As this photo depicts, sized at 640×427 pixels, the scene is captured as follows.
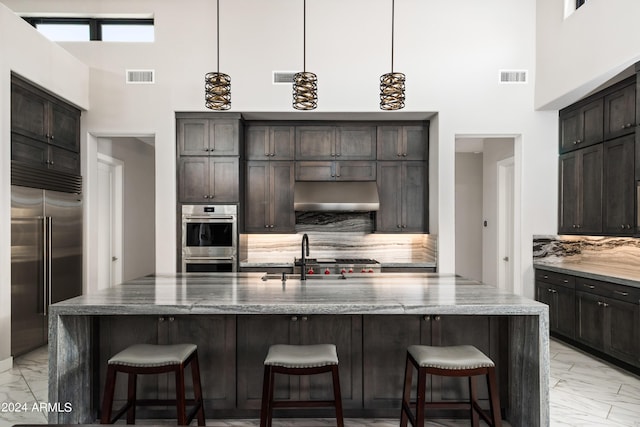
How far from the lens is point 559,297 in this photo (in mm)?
4969

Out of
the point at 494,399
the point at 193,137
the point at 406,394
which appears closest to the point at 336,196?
the point at 193,137

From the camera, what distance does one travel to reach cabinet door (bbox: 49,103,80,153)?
4848mm

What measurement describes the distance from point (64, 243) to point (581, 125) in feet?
19.8

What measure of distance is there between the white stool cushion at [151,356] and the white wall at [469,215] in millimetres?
6825

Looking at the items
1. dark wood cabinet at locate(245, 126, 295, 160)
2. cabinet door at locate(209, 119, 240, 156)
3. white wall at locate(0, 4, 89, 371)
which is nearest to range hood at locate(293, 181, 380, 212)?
dark wood cabinet at locate(245, 126, 295, 160)

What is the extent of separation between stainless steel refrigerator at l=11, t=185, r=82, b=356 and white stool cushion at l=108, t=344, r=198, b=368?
96.5 inches

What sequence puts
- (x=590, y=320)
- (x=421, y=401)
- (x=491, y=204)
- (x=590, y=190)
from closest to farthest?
(x=421, y=401)
(x=590, y=320)
(x=590, y=190)
(x=491, y=204)

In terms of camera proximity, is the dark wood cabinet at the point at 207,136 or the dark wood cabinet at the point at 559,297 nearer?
the dark wood cabinet at the point at 559,297

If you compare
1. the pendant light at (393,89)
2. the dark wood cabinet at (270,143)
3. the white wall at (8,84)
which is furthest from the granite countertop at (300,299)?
the dark wood cabinet at (270,143)

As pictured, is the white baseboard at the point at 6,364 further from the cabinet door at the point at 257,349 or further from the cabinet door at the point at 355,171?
the cabinet door at the point at 355,171

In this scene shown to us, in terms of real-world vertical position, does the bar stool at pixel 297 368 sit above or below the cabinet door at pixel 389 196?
below

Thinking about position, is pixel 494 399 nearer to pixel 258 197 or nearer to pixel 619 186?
pixel 619 186

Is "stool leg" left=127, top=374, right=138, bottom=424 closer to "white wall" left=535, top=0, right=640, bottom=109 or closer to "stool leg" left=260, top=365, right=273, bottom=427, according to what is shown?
"stool leg" left=260, top=365, right=273, bottom=427

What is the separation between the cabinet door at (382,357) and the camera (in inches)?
116
